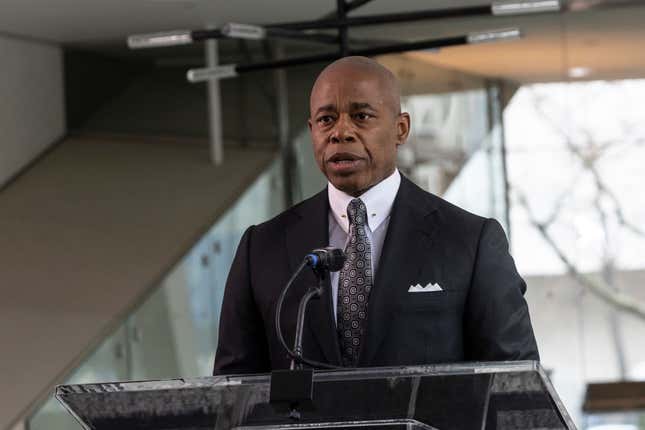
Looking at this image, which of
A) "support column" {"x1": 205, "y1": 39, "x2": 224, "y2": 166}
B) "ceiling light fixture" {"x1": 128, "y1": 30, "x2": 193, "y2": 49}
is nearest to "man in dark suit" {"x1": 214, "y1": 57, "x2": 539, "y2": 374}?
"ceiling light fixture" {"x1": 128, "y1": 30, "x2": 193, "y2": 49}

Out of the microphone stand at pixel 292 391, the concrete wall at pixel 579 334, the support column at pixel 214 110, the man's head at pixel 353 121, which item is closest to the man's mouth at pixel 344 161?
the man's head at pixel 353 121

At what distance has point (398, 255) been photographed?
2406 millimetres

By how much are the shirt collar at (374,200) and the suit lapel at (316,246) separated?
31 mm

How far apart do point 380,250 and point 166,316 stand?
608 cm

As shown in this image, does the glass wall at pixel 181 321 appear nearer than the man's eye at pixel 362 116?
No

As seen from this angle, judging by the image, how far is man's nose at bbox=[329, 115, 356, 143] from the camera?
7.63 feet

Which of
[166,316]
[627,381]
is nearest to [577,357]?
[627,381]

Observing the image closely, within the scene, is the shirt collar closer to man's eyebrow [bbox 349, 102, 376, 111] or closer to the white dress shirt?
the white dress shirt

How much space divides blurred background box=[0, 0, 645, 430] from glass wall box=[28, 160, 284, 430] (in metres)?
0.01

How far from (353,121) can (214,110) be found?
309 inches

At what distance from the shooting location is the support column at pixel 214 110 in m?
10.1

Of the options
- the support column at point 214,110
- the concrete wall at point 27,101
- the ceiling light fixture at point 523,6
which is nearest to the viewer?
the ceiling light fixture at point 523,6

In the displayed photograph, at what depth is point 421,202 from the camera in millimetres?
2496

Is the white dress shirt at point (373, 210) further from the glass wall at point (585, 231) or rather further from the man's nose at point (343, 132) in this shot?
the glass wall at point (585, 231)
